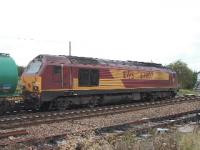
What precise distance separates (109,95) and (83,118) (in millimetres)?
8466

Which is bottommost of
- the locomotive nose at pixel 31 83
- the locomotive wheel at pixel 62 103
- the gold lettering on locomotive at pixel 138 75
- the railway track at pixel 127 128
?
the railway track at pixel 127 128

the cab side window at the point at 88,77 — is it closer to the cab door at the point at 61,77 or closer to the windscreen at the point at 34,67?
the cab door at the point at 61,77

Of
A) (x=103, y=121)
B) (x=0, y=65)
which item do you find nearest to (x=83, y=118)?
(x=103, y=121)

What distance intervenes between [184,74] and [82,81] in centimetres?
4139

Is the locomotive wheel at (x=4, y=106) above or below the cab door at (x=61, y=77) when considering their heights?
below

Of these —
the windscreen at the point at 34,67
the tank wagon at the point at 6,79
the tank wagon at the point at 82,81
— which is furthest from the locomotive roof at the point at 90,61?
the tank wagon at the point at 6,79

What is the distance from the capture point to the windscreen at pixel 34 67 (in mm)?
22469

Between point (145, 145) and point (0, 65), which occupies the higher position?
point (0, 65)

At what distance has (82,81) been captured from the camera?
80.1 ft

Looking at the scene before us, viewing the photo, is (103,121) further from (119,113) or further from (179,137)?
(179,137)

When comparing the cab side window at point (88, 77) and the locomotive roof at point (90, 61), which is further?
the cab side window at point (88, 77)

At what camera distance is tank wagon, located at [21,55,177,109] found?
2225 centimetres

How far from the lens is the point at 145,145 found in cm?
935

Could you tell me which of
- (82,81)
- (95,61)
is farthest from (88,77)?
(95,61)
